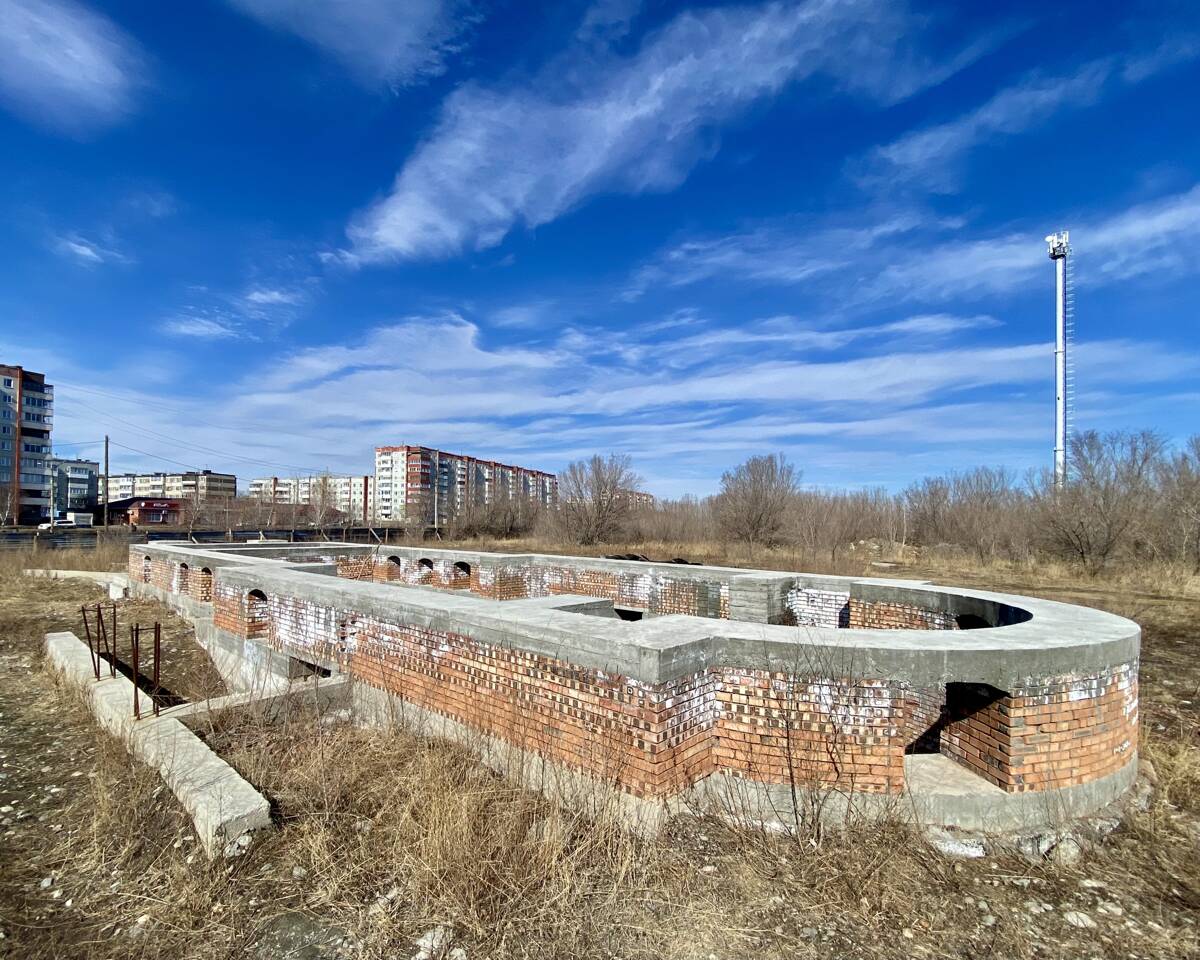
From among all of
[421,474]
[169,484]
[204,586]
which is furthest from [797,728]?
[169,484]

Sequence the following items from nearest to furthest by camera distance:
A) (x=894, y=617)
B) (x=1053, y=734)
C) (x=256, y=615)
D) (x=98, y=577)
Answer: (x=1053, y=734)
(x=894, y=617)
(x=256, y=615)
(x=98, y=577)

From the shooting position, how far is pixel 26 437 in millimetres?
53875

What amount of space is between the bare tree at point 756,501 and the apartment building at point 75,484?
252 feet

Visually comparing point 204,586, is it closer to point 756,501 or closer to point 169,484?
point 756,501

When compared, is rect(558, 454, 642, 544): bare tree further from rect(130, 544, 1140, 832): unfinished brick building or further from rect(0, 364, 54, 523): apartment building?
rect(0, 364, 54, 523): apartment building

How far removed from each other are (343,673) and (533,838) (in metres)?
4.02

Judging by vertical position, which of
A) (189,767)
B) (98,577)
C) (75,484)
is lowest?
(98,577)

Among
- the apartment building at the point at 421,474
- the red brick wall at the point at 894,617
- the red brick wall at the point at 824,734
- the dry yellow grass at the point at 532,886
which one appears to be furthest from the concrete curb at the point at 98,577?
the apartment building at the point at 421,474

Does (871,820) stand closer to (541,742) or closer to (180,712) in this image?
(541,742)

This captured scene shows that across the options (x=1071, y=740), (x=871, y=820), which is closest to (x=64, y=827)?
(x=871, y=820)

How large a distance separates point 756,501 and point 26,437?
65.6 m

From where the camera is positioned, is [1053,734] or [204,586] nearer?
[1053,734]

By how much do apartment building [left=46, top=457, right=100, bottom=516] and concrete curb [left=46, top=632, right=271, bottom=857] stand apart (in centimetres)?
8362

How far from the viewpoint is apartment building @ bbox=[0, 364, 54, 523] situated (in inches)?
2034
